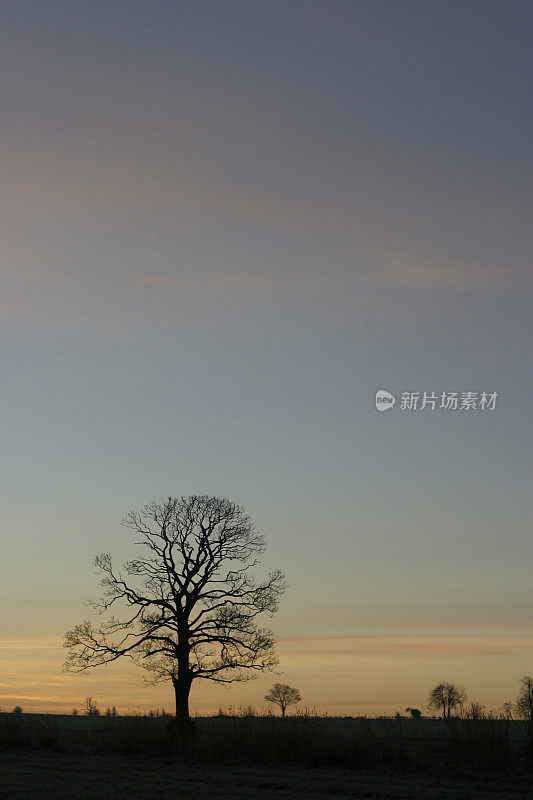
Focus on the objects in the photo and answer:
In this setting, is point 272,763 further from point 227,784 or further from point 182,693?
point 182,693

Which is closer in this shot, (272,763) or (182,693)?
(272,763)

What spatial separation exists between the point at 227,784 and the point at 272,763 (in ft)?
16.1

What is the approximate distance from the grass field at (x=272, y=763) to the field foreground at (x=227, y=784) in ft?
0.08

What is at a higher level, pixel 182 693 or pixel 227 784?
pixel 182 693

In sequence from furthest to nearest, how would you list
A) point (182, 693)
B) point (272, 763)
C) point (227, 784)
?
point (182, 693), point (272, 763), point (227, 784)

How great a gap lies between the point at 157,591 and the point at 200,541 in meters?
3.36

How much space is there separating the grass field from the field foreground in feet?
0.08

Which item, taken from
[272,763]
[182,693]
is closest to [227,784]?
[272,763]

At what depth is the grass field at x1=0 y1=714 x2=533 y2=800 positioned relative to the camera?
18.7 metres

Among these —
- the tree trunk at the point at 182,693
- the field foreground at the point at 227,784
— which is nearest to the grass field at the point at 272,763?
the field foreground at the point at 227,784

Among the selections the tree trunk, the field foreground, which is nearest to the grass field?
the field foreground

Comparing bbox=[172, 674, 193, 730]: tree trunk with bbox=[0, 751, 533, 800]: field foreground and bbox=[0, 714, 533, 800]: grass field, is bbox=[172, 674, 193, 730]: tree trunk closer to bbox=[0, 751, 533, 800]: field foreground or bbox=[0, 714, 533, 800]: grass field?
bbox=[0, 714, 533, 800]: grass field

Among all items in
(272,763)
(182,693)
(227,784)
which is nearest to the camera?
(227,784)

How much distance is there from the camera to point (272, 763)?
2470 cm
